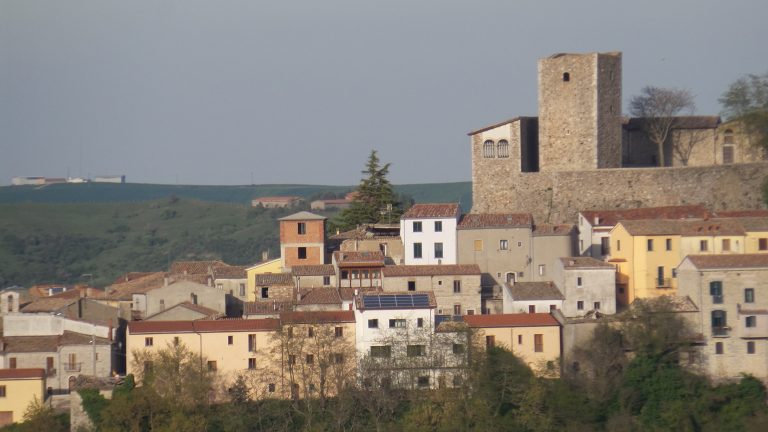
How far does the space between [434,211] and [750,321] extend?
12.3 metres

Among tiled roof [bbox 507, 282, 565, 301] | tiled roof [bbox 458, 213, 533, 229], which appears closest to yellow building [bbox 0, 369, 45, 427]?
tiled roof [bbox 507, 282, 565, 301]

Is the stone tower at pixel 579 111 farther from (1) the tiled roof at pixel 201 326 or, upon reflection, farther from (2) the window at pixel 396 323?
(1) the tiled roof at pixel 201 326

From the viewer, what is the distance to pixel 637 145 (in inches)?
2429

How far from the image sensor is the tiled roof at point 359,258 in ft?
171

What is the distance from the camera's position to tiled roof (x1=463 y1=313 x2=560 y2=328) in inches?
1850

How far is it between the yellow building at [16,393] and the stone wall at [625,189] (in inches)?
762

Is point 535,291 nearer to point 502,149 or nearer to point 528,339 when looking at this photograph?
point 528,339

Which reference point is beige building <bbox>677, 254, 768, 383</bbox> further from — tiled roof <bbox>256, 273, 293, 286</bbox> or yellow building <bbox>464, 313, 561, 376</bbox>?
tiled roof <bbox>256, 273, 293, 286</bbox>

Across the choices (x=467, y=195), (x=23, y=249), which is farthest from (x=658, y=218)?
(x=467, y=195)

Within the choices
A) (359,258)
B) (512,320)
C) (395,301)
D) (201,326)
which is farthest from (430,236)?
(201,326)

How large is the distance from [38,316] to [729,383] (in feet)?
68.5

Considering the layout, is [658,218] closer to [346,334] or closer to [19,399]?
[346,334]

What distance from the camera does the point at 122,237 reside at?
152750 millimetres

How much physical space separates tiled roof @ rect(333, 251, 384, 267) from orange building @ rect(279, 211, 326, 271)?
1.26 meters
